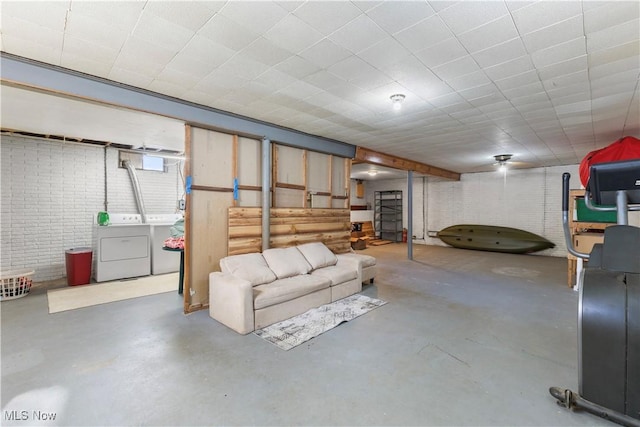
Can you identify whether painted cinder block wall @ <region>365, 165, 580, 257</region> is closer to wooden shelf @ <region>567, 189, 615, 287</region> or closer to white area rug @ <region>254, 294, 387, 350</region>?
wooden shelf @ <region>567, 189, 615, 287</region>

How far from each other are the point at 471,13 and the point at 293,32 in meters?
1.27

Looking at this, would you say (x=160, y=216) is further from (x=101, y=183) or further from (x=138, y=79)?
(x=138, y=79)

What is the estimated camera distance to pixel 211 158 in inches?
160

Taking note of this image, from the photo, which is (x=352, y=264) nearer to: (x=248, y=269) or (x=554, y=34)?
(x=248, y=269)

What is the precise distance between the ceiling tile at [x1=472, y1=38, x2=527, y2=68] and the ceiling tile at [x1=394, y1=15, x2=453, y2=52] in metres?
0.48

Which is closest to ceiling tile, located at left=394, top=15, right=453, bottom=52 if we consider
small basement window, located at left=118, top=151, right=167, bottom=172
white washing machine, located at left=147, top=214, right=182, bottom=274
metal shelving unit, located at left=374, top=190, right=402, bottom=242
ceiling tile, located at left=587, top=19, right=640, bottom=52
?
ceiling tile, located at left=587, top=19, right=640, bottom=52

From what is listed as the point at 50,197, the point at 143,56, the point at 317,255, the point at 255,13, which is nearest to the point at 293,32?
the point at 255,13

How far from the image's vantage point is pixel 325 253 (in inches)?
187

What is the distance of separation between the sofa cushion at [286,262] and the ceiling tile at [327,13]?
114 inches

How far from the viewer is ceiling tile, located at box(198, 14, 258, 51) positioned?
2.07m

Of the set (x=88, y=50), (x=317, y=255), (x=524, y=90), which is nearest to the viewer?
(x=88, y=50)

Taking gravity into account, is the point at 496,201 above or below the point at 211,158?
below

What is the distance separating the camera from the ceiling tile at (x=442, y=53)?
7.57ft

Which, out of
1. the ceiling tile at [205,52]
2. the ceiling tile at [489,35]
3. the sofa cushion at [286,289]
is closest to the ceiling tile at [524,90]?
the ceiling tile at [489,35]
